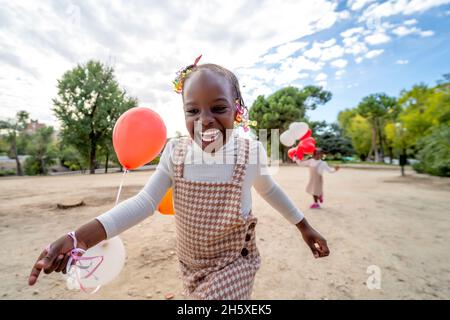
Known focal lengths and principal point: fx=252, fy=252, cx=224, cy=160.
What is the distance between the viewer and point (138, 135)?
1680 mm

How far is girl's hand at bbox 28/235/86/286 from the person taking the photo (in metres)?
0.82

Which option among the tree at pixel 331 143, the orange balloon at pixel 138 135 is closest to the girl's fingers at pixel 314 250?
the orange balloon at pixel 138 135

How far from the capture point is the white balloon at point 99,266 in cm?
113

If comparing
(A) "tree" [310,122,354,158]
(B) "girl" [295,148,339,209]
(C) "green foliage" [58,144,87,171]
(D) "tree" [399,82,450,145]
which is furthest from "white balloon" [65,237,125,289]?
(C) "green foliage" [58,144,87,171]

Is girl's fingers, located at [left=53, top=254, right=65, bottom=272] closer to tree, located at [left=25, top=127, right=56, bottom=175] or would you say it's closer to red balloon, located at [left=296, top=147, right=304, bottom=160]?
red balloon, located at [left=296, top=147, right=304, bottom=160]

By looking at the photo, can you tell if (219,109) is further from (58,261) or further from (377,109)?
(377,109)

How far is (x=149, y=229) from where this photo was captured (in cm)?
416

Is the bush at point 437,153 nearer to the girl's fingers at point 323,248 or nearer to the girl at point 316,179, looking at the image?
the girl at point 316,179

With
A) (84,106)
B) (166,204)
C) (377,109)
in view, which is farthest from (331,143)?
(166,204)

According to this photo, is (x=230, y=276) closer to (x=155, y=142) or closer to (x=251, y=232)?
(x=251, y=232)

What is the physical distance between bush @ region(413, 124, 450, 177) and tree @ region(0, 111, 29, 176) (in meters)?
35.1

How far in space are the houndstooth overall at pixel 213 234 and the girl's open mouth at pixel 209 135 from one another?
0.57ft
